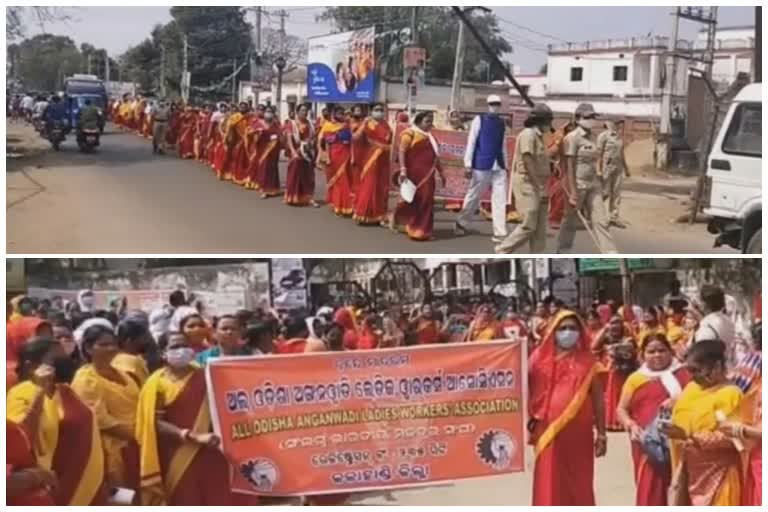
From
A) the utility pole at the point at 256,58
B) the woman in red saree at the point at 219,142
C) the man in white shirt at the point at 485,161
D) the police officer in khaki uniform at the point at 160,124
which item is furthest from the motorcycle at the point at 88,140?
the man in white shirt at the point at 485,161

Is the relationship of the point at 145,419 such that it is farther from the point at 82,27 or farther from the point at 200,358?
the point at 82,27

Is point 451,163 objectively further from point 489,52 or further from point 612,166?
point 489,52

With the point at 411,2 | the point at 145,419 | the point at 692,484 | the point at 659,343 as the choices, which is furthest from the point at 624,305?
the point at 145,419

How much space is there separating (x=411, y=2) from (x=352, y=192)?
9.36 feet

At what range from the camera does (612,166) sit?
714 cm

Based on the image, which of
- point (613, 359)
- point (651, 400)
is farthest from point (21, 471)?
point (651, 400)

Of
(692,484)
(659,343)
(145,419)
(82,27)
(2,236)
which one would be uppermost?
(82,27)

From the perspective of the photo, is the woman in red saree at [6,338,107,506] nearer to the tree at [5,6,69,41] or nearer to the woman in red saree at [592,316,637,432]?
the tree at [5,6,69,41]

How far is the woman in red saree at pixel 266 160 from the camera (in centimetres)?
877

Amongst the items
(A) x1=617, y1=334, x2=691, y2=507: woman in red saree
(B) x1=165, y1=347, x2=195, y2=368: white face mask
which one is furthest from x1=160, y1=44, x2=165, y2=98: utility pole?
(A) x1=617, y1=334, x2=691, y2=507: woman in red saree

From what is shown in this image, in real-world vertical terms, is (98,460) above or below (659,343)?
below

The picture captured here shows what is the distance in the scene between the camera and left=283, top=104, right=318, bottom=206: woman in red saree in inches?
331

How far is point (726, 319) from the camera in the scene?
16.7 feet

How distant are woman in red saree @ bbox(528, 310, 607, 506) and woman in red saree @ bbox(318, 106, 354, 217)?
3.02 meters
